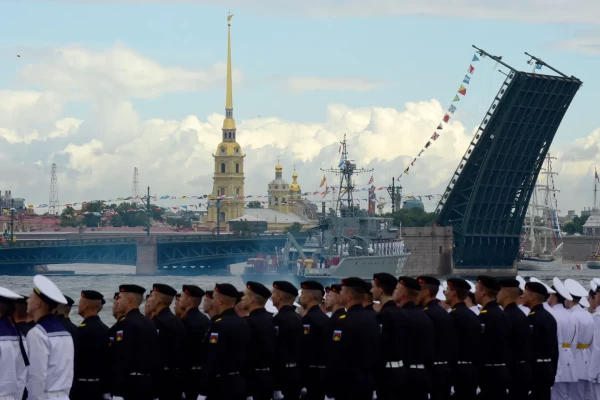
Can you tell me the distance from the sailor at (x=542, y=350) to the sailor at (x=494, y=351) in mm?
452

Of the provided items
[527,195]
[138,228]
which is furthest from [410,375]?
[138,228]

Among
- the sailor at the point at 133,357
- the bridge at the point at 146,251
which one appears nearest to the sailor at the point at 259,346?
the sailor at the point at 133,357

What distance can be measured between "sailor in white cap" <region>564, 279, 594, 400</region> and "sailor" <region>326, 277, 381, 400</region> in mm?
2961

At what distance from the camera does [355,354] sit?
29.8 feet

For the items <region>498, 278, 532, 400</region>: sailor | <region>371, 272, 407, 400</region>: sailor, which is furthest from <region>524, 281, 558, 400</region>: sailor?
<region>371, 272, 407, 400</region>: sailor

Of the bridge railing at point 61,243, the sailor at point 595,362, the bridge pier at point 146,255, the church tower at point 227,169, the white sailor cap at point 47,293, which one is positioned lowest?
the sailor at point 595,362

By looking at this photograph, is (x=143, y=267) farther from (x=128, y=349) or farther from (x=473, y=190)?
(x=128, y=349)

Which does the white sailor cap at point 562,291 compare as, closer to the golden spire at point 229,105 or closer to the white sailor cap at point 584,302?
the white sailor cap at point 584,302

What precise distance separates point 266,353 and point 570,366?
3393 mm

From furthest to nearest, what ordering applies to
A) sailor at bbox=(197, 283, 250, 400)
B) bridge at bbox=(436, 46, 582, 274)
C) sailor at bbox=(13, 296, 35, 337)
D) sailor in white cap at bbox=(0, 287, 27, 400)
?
1. bridge at bbox=(436, 46, 582, 274)
2. sailor at bbox=(197, 283, 250, 400)
3. sailor at bbox=(13, 296, 35, 337)
4. sailor in white cap at bbox=(0, 287, 27, 400)

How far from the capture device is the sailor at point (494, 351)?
1016cm

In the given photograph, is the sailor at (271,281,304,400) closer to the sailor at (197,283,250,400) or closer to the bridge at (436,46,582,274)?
the sailor at (197,283,250,400)

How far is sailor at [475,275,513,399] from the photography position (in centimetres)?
1016

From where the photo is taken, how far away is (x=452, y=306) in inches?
404
